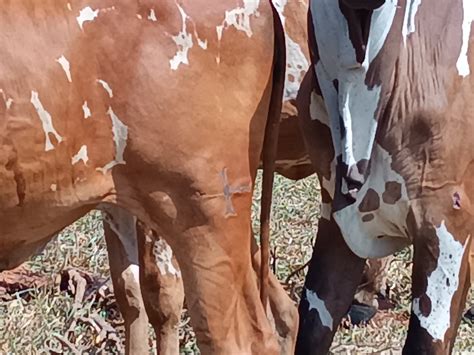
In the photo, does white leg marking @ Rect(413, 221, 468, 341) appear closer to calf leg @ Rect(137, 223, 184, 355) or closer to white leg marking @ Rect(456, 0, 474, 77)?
white leg marking @ Rect(456, 0, 474, 77)

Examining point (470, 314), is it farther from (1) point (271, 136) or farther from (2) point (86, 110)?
(2) point (86, 110)

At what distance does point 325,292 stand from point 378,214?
1.02ft

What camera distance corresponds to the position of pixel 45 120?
8.13 feet

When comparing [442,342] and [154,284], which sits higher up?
[154,284]

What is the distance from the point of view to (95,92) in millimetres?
2502

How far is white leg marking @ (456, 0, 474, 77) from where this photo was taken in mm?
2494

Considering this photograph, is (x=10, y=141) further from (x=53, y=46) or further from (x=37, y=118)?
(x=53, y=46)

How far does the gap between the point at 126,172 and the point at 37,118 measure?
0.79ft

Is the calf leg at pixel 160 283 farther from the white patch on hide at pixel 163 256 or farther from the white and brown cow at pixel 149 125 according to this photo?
the white and brown cow at pixel 149 125

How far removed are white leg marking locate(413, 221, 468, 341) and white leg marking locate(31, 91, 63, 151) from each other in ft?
2.84

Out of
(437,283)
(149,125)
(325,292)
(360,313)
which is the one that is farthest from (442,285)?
(360,313)

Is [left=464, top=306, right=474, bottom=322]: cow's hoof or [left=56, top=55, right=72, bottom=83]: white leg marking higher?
[left=56, top=55, right=72, bottom=83]: white leg marking

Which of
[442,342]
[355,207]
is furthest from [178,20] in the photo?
[442,342]

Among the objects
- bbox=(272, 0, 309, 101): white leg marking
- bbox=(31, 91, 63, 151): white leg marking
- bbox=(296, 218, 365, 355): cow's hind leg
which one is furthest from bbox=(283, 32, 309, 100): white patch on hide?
bbox=(31, 91, 63, 151): white leg marking
